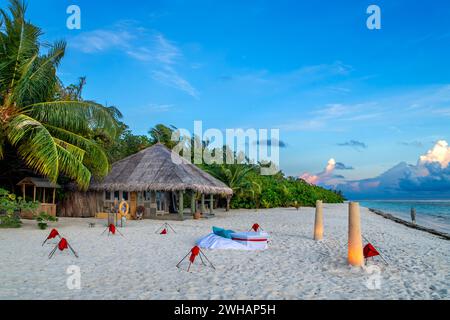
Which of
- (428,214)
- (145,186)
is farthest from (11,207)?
Answer: (428,214)

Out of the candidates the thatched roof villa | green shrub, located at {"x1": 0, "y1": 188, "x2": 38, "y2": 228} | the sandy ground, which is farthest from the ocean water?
green shrub, located at {"x1": 0, "y1": 188, "x2": 38, "y2": 228}

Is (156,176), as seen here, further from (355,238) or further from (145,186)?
(355,238)

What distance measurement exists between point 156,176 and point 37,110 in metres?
5.00

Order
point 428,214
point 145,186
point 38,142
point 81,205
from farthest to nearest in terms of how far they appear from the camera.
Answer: point 428,214 < point 81,205 < point 145,186 < point 38,142

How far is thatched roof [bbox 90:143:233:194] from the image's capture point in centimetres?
1533

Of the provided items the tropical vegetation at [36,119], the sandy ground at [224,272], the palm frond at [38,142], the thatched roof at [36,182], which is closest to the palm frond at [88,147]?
the tropical vegetation at [36,119]

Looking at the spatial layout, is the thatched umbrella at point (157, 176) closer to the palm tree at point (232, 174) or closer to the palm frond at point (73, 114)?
the palm frond at point (73, 114)

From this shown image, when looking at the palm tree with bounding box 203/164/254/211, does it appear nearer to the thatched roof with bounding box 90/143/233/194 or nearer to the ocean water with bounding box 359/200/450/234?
the thatched roof with bounding box 90/143/233/194

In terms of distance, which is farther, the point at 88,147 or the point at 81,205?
the point at 81,205

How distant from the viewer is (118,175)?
54.9 ft

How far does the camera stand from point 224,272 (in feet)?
21.1

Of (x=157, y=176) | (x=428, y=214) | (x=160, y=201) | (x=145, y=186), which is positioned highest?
(x=157, y=176)
